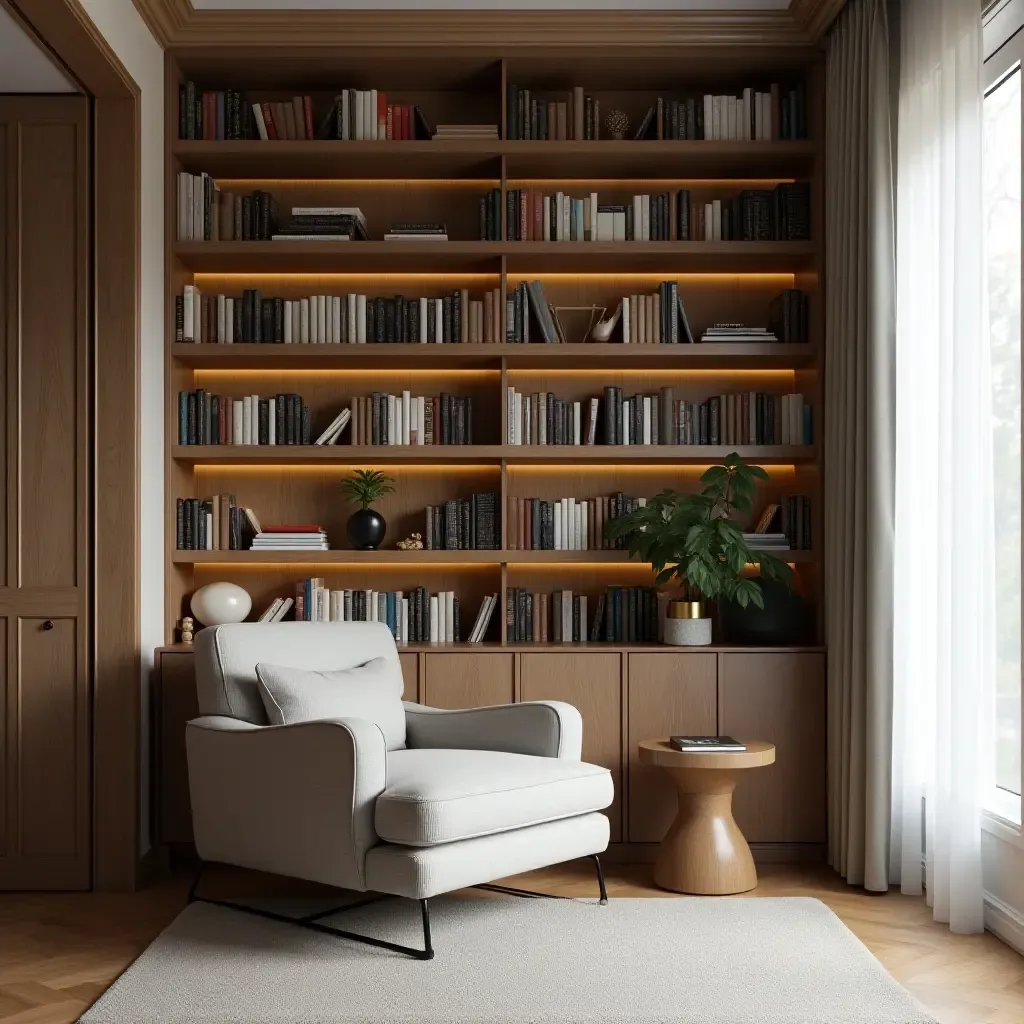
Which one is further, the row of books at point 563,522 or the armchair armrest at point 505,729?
the row of books at point 563,522

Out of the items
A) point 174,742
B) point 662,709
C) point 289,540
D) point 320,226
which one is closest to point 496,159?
point 320,226

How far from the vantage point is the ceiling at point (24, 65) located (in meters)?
3.43

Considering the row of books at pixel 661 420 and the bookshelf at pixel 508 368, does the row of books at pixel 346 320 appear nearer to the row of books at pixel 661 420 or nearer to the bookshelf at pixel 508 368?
the bookshelf at pixel 508 368

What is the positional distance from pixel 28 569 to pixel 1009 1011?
3.12 metres

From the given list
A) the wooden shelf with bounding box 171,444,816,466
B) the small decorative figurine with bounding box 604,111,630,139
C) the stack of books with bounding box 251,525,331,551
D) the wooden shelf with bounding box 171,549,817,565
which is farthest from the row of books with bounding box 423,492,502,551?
the small decorative figurine with bounding box 604,111,630,139

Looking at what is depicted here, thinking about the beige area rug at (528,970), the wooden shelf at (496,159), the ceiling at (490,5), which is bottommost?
the beige area rug at (528,970)

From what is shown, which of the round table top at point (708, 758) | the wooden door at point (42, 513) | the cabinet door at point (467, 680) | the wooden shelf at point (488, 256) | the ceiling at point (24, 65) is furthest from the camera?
the wooden shelf at point (488, 256)

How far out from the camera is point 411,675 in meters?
4.15

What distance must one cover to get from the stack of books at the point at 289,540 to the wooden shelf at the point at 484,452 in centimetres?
27

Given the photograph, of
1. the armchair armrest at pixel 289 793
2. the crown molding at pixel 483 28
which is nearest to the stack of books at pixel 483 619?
the armchair armrest at pixel 289 793

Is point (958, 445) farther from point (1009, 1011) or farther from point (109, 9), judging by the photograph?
point (109, 9)

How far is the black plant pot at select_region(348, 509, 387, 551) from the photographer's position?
4387 mm

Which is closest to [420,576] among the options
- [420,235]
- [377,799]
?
[420,235]

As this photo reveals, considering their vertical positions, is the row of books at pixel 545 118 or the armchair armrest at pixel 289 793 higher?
the row of books at pixel 545 118
